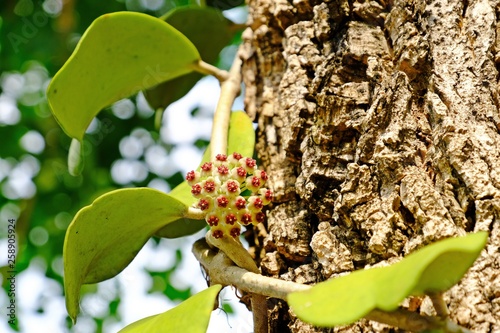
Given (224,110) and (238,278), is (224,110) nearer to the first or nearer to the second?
(224,110)

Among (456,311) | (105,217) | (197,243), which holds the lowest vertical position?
(197,243)

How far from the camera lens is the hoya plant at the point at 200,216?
0.51 m

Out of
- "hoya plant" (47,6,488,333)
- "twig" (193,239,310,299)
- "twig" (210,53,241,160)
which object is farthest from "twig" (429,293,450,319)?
"twig" (210,53,241,160)

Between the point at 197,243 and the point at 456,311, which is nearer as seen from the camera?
the point at 456,311

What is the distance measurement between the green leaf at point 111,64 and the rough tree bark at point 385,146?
226 mm

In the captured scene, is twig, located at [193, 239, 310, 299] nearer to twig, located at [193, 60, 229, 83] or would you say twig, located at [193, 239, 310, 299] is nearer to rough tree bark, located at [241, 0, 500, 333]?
rough tree bark, located at [241, 0, 500, 333]

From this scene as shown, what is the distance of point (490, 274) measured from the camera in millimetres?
661

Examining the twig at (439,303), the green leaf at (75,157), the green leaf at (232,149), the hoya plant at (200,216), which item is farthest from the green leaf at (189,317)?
the green leaf at (75,157)

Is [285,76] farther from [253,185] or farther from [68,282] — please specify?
[68,282]

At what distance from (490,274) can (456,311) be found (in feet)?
0.18

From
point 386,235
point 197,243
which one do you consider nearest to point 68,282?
point 197,243

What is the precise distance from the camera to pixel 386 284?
0.49 m

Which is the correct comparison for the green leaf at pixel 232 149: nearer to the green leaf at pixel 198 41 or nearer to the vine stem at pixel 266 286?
the vine stem at pixel 266 286

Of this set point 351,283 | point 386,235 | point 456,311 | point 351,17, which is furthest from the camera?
point 351,17
